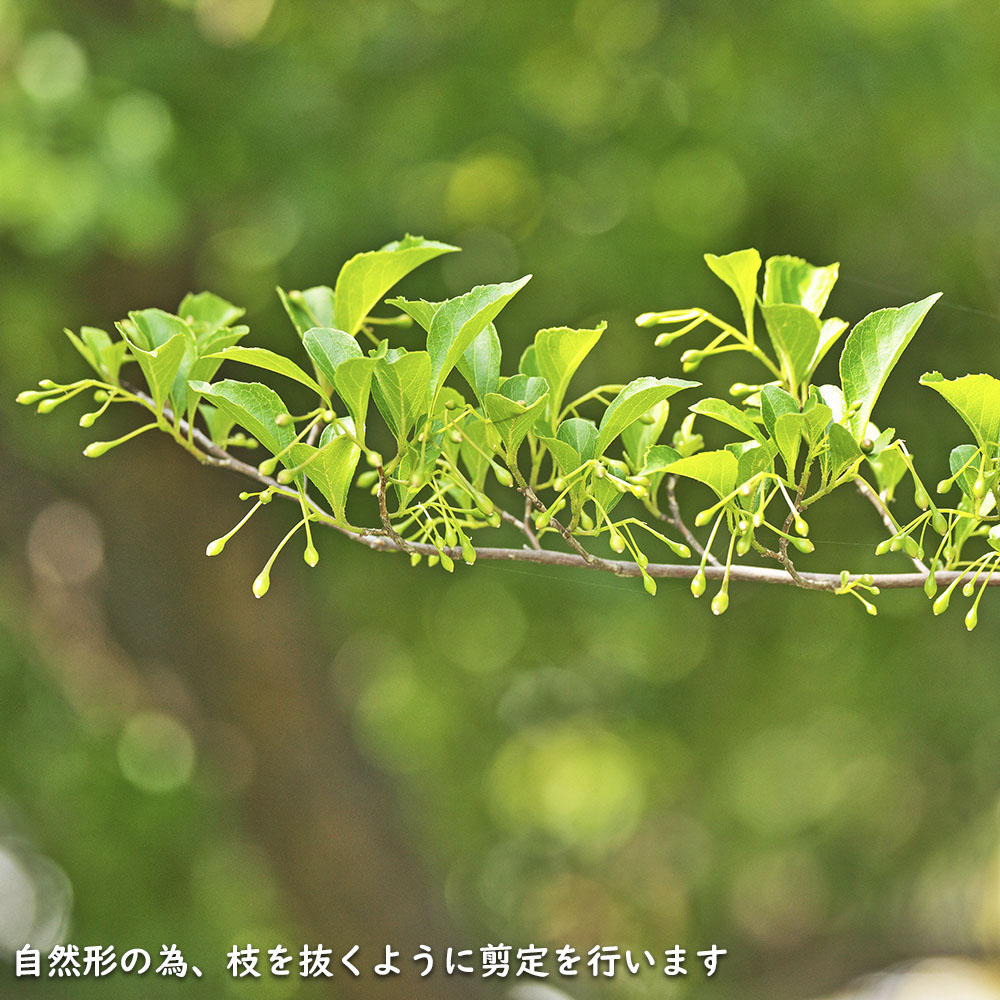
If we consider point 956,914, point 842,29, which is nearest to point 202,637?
point 842,29

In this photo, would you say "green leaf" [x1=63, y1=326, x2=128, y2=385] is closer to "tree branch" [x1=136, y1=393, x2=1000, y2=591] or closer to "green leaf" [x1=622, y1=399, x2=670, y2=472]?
"tree branch" [x1=136, y1=393, x2=1000, y2=591]

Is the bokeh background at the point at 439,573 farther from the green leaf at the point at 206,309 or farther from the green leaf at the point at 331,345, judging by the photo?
the green leaf at the point at 331,345

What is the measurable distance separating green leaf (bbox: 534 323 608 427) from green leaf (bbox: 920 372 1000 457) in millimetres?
120

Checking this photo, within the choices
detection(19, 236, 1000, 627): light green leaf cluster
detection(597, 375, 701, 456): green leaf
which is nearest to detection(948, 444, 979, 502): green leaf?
detection(19, 236, 1000, 627): light green leaf cluster

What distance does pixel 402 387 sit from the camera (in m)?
0.35

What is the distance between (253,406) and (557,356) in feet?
0.38

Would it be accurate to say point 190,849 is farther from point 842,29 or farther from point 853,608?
point 842,29

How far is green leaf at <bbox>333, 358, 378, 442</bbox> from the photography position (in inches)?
13.2

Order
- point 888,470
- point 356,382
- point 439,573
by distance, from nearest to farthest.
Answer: point 356,382, point 888,470, point 439,573

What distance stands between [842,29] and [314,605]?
1.60m

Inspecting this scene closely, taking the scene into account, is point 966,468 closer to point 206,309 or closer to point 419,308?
point 419,308

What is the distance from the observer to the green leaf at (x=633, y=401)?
1.16 ft

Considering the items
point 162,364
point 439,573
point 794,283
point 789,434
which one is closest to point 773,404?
point 789,434

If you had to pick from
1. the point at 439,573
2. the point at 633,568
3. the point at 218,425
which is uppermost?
the point at 439,573
